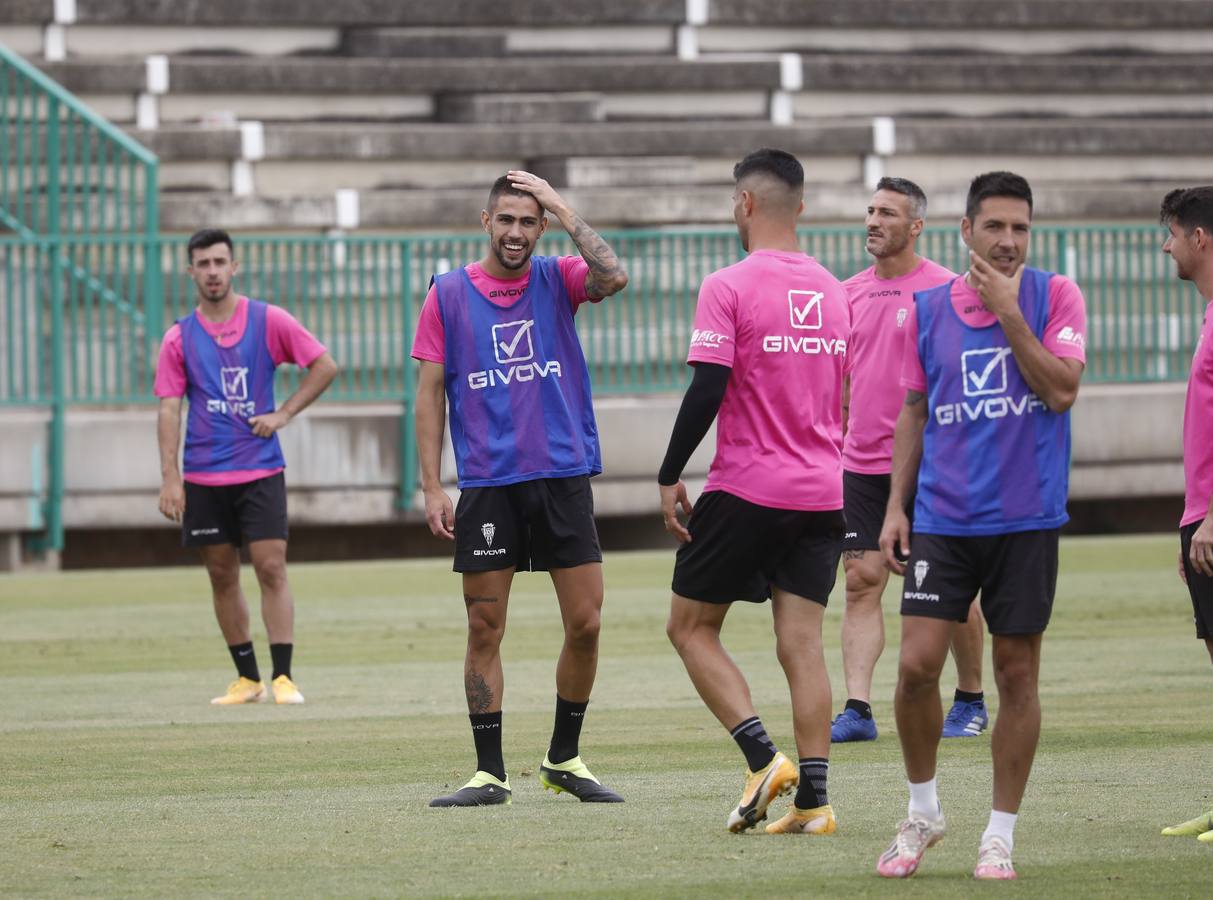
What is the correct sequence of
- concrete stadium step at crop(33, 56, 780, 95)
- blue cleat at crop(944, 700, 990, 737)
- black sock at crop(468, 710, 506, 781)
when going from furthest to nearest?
1. concrete stadium step at crop(33, 56, 780, 95)
2. blue cleat at crop(944, 700, 990, 737)
3. black sock at crop(468, 710, 506, 781)

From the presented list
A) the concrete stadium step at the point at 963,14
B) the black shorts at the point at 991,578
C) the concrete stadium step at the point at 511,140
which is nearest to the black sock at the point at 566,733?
the black shorts at the point at 991,578

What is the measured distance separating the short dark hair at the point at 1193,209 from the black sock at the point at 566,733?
8.70 feet

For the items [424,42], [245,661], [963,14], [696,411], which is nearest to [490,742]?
[696,411]

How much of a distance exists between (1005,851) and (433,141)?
1941 cm

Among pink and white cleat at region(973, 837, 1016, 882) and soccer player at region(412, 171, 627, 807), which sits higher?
soccer player at region(412, 171, 627, 807)

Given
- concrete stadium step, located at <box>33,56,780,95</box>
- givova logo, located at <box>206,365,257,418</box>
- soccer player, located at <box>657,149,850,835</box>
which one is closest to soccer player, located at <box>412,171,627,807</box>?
soccer player, located at <box>657,149,850,835</box>

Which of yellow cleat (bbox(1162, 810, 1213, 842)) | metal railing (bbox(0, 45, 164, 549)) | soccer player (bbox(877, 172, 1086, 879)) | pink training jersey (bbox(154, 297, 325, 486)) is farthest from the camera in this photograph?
metal railing (bbox(0, 45, 164, 549))

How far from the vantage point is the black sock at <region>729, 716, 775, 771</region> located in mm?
6957

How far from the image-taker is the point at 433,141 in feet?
80.8

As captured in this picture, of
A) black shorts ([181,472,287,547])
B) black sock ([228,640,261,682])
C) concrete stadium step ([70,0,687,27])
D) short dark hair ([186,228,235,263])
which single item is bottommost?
black sock ([228,640,261,682])

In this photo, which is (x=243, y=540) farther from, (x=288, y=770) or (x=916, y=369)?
(x=916, y=369)

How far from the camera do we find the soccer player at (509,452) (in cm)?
772

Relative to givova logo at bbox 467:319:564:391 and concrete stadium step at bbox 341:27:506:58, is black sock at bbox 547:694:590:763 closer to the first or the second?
givova logo at bbox 467:319:564:391

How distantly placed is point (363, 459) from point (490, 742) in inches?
469
